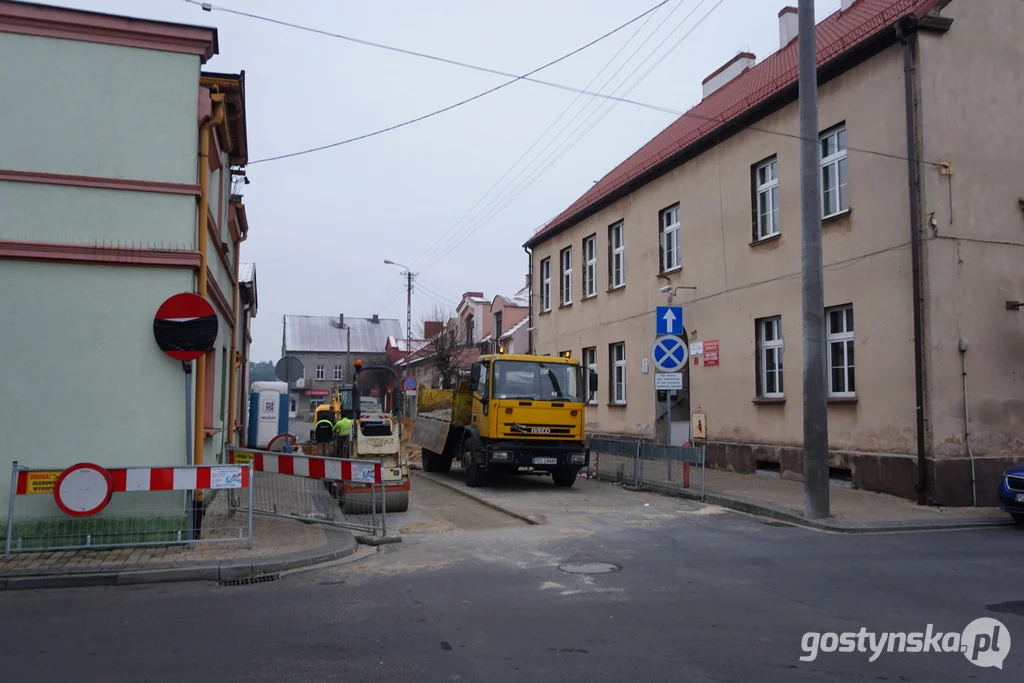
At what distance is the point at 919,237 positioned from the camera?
12977 mm

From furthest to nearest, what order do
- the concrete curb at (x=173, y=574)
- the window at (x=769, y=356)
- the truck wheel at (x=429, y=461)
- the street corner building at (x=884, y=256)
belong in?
the truck wheel at (x=429, y=461) → the window at (x=769, y=356) → the street corner building at (x=884, y=256) → the concrete curb at (x=173, y=574)

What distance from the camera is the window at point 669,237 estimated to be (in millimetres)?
21047

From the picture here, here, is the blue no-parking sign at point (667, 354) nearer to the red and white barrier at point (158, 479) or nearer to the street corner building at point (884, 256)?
the street corner building at point (884, 256)

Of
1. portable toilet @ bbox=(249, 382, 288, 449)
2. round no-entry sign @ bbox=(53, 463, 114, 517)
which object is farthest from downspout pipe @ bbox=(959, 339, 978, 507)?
portable toilet @ bbox=(249, 382, 288, 449)

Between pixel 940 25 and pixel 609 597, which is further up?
pixel 940 25

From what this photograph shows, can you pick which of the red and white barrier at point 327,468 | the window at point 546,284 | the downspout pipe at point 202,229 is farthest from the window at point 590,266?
the downspout pipe at point 202,229

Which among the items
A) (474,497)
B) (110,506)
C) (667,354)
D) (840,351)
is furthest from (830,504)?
(110,506)

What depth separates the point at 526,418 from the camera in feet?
50.6

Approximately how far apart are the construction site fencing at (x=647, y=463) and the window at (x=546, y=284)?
40.7 feet

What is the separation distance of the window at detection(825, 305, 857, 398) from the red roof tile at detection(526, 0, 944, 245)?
15.2ft

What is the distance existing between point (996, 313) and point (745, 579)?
8453mm

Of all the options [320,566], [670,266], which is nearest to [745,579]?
[320,566]

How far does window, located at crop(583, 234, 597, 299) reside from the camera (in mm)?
25906

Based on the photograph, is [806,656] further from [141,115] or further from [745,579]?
Result: [141,115]
